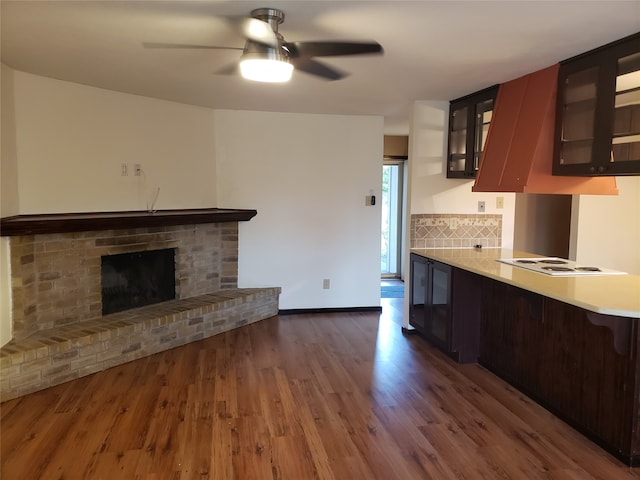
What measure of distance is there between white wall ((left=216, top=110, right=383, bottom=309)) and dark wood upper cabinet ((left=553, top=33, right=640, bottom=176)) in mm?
2479

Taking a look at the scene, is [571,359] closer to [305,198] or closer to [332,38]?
[332,38]

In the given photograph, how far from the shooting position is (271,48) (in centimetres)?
231

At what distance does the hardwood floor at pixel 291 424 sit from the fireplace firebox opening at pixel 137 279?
67cm

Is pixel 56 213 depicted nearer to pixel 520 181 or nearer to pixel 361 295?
pixel 361 295

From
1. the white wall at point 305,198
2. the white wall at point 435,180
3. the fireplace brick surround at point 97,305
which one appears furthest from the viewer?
the white wall at point 305,198

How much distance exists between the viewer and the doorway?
7539mm

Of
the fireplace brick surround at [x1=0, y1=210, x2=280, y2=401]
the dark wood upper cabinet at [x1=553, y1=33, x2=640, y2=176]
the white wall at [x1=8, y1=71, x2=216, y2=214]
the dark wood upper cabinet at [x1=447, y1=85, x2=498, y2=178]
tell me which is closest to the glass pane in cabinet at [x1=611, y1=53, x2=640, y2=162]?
the dark wood upper cabinet at [x1=553, y1=33, x2=640, y2=176]

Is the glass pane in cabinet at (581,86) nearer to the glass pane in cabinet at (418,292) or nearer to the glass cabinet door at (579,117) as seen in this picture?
the glass cabinet door at (579,117)

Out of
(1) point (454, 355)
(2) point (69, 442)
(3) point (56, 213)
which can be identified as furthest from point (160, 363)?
(1) point (454, 355)

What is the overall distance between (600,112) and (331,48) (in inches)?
65.5

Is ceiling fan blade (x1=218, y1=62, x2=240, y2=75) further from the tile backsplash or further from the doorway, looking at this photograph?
the doorway

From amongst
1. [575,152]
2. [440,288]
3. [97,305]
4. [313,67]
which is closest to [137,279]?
[97,305]

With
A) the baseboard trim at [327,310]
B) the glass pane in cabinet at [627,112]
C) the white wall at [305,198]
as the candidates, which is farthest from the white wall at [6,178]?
the glass pane in cabinet at [627,112]

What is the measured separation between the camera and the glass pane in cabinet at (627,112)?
8.59 ft
